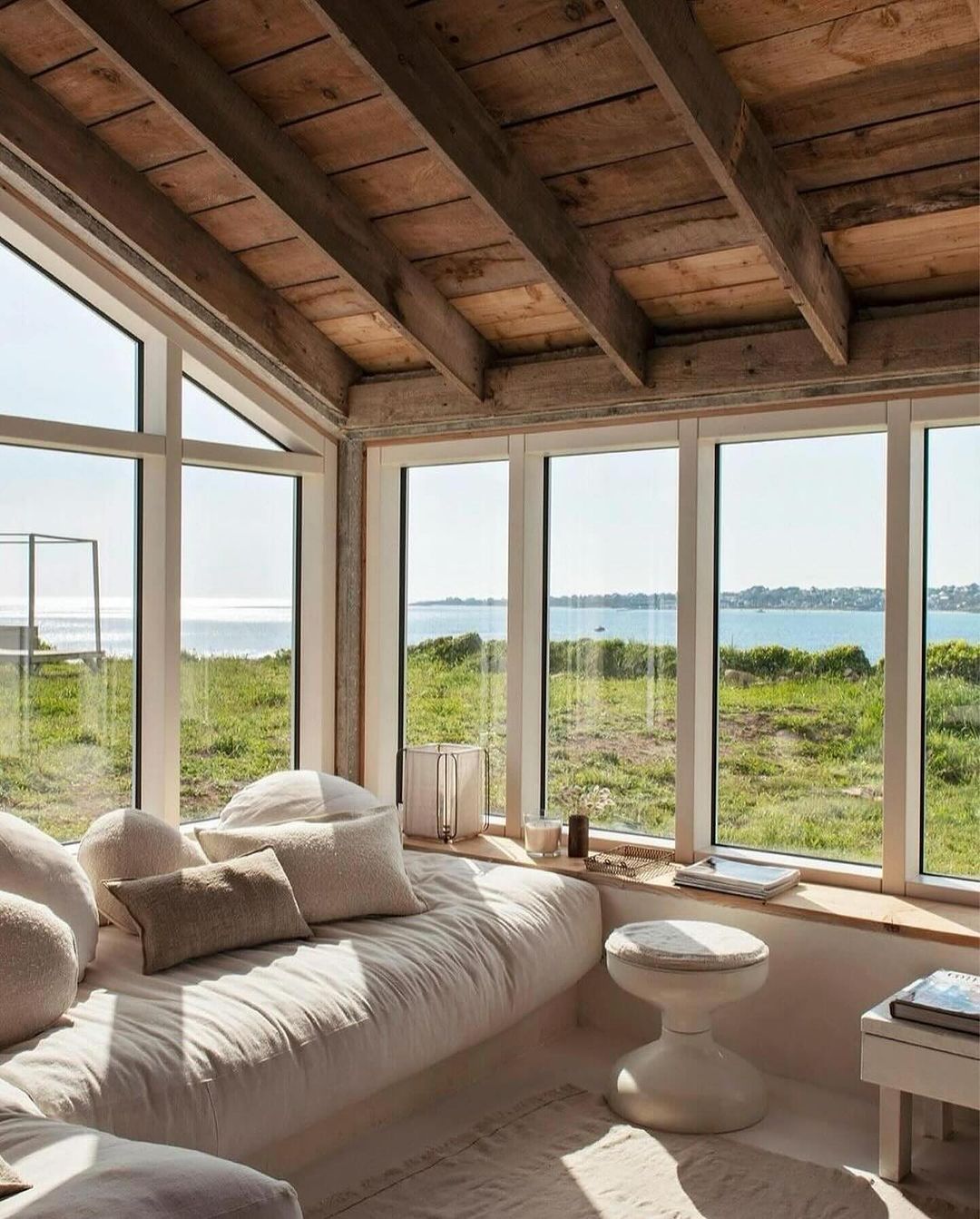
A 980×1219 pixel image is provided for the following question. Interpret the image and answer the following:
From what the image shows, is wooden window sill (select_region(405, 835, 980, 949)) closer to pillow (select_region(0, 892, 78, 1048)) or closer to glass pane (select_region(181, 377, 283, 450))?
pillow (select_region(0, 892, 78, 1048))

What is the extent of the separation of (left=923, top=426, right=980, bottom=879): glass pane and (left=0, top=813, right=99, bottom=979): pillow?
2.50 meters

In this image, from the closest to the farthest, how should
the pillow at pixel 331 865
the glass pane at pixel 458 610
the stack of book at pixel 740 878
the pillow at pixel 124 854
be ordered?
the pillow at pixel 124 854 < the pillow at pixel 331 865 < the stack of book at pixel 740 878 < the glass pane at pixel 458 610

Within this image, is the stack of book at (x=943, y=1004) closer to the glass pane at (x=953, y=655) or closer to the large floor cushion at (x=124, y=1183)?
the glass pane at (x=953, y=655)

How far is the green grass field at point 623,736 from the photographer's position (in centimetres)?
361

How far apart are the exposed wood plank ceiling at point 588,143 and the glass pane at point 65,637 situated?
0.98m

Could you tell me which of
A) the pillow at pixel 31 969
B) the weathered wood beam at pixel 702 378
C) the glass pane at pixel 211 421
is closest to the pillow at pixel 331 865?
the pillow at pixel 31 969

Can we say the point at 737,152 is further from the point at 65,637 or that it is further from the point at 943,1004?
the point at 65,637

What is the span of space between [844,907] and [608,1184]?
3.67 ft

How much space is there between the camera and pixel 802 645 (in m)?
3.84

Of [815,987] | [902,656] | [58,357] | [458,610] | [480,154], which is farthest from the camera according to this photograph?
[458,610]

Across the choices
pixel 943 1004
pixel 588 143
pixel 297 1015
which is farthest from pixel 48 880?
pixel 588 143

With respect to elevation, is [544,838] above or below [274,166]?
below

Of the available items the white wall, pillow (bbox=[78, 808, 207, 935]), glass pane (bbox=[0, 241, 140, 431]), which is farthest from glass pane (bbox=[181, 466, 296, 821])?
the white wall

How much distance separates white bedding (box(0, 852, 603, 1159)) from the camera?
2.35 meters
